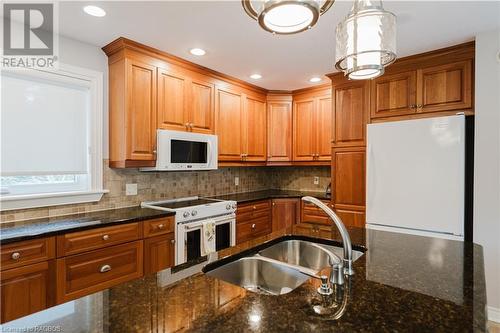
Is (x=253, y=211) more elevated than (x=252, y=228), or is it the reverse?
(x=253, y=211)

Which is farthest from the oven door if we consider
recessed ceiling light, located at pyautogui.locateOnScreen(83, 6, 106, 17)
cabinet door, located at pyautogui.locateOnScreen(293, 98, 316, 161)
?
recessed ceiling light, located at pyautogui.locateOnScreen(83, 6, 106, 17)

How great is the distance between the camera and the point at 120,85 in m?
2.50

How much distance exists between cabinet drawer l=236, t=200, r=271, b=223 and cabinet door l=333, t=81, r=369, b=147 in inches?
48.0

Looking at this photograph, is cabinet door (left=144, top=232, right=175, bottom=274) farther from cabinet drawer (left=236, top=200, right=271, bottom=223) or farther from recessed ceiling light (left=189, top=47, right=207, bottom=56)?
recessed ceiling light (left=189, top=47, right=207, bottom=56)

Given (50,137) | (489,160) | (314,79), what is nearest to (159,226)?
(50,137)

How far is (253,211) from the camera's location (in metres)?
3.54

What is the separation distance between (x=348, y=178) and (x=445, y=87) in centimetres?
124

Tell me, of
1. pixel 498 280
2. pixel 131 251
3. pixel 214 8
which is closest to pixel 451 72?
pixel 498 280

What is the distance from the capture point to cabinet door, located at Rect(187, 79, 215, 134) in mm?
3002

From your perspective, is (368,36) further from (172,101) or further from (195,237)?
(195,237)

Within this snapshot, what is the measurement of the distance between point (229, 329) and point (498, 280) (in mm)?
2650

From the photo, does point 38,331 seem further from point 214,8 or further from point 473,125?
point 473,125

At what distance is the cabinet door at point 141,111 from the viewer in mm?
2484

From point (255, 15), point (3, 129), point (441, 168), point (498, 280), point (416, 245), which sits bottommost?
point (498, 280)
